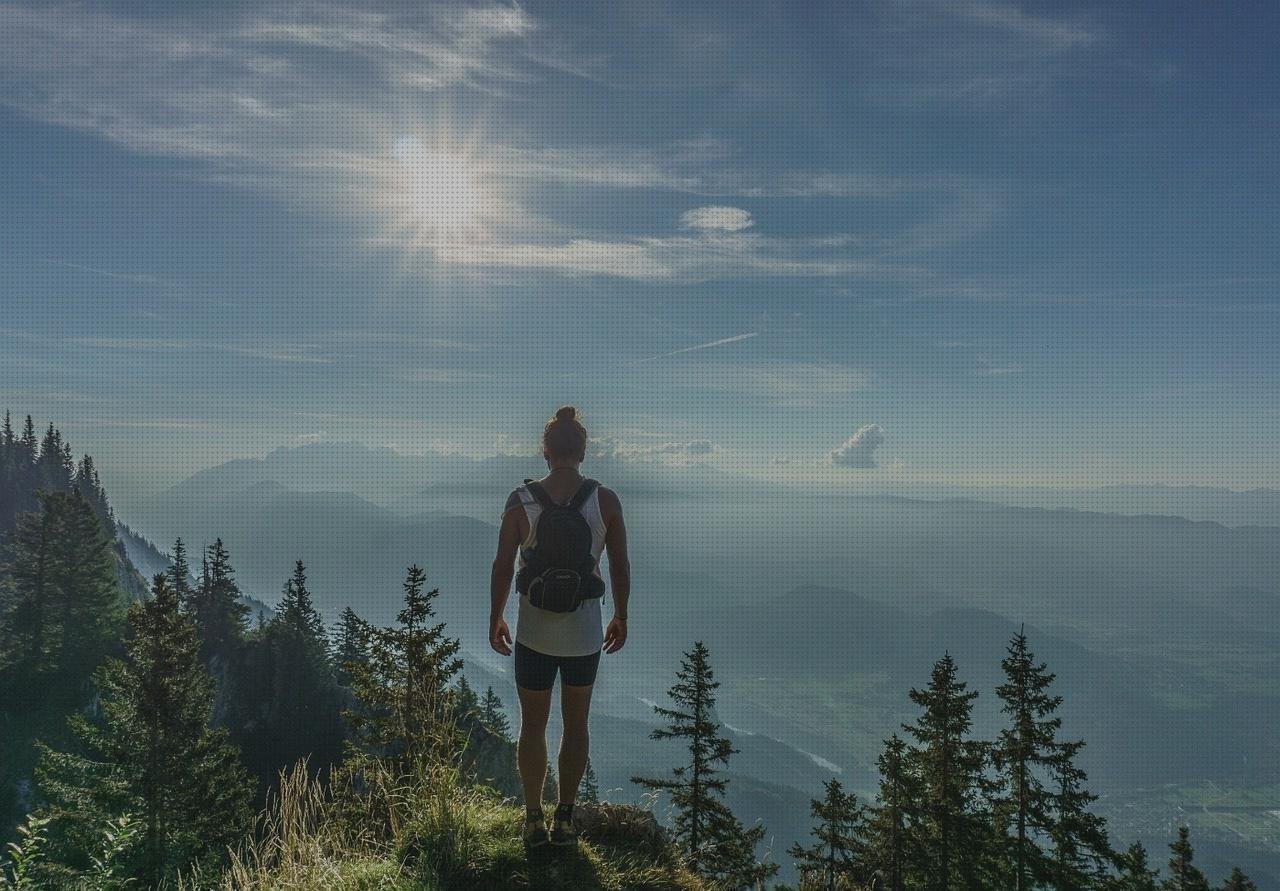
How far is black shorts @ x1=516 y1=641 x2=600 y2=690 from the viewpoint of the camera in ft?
18.9

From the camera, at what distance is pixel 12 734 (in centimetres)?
3581

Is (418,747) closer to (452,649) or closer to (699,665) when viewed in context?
(452,649)

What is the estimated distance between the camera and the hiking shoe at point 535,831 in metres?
5.79

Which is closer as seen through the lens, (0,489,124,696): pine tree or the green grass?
the green grass

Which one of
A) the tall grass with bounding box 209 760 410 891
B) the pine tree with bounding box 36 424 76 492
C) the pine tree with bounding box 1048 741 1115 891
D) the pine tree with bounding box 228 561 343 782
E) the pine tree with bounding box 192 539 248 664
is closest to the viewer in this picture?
the tall grass with bounding box 209 760 410 891

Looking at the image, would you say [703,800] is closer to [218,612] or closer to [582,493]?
[582,493]

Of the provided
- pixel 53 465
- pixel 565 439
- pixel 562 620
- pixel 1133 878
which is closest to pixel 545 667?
pixel 562 620

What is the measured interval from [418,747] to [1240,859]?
297 meters

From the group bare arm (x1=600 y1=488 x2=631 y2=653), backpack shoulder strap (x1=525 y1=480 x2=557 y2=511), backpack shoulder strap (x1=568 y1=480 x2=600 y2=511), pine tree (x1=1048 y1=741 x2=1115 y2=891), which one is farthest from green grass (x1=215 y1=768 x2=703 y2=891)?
pine tree (x1=1048 y1=741 x2=1115 y2=891)

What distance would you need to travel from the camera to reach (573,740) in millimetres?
6090

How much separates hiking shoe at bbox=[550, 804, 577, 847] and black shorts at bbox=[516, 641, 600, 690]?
1.21 meters

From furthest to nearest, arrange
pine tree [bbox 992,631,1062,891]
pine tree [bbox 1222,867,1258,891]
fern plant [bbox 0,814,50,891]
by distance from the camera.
A: pine tree [bbox 992,631,1062,891]
pine tree [bbox 1222,867,1258,891]
fern plant [bbox 0,814,50,891]

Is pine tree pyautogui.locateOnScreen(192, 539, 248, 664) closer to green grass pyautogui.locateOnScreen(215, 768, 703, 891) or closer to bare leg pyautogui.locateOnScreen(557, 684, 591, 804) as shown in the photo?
green grass pyautogui.locateOnScreen(215, 768, 703, 891)

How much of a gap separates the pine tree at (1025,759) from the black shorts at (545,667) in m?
16.4
